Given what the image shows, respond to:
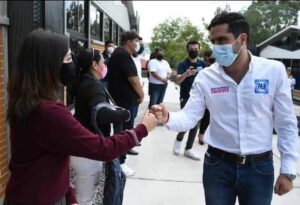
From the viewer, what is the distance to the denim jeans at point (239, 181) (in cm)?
241

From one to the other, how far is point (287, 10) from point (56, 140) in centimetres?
468

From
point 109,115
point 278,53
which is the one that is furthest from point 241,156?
point 278,53

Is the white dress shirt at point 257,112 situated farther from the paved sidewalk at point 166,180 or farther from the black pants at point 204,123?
the black pants at point 204,123

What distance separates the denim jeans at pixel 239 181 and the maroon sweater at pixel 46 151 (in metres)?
0.84

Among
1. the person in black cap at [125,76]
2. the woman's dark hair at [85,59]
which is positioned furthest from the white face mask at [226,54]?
the person in black cap at [125,76]

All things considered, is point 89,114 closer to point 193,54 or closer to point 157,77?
point 193,54

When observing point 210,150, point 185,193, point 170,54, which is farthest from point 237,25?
point 170,54

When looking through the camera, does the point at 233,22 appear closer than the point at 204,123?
Yes

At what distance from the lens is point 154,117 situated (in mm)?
2355

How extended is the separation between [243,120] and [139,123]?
0.63m

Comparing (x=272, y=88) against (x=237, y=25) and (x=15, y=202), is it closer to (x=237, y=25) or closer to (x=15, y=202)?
(x=237, y=25)

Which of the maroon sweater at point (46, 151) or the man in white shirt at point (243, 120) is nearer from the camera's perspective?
the maroon sweater at point (46, 151)

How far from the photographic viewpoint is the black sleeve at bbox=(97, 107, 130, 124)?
2.86 meters

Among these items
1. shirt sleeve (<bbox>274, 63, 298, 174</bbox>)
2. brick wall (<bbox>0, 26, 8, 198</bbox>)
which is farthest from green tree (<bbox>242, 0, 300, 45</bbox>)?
brick wall (<bbox>0, 26, 8, 198</bbox>)
